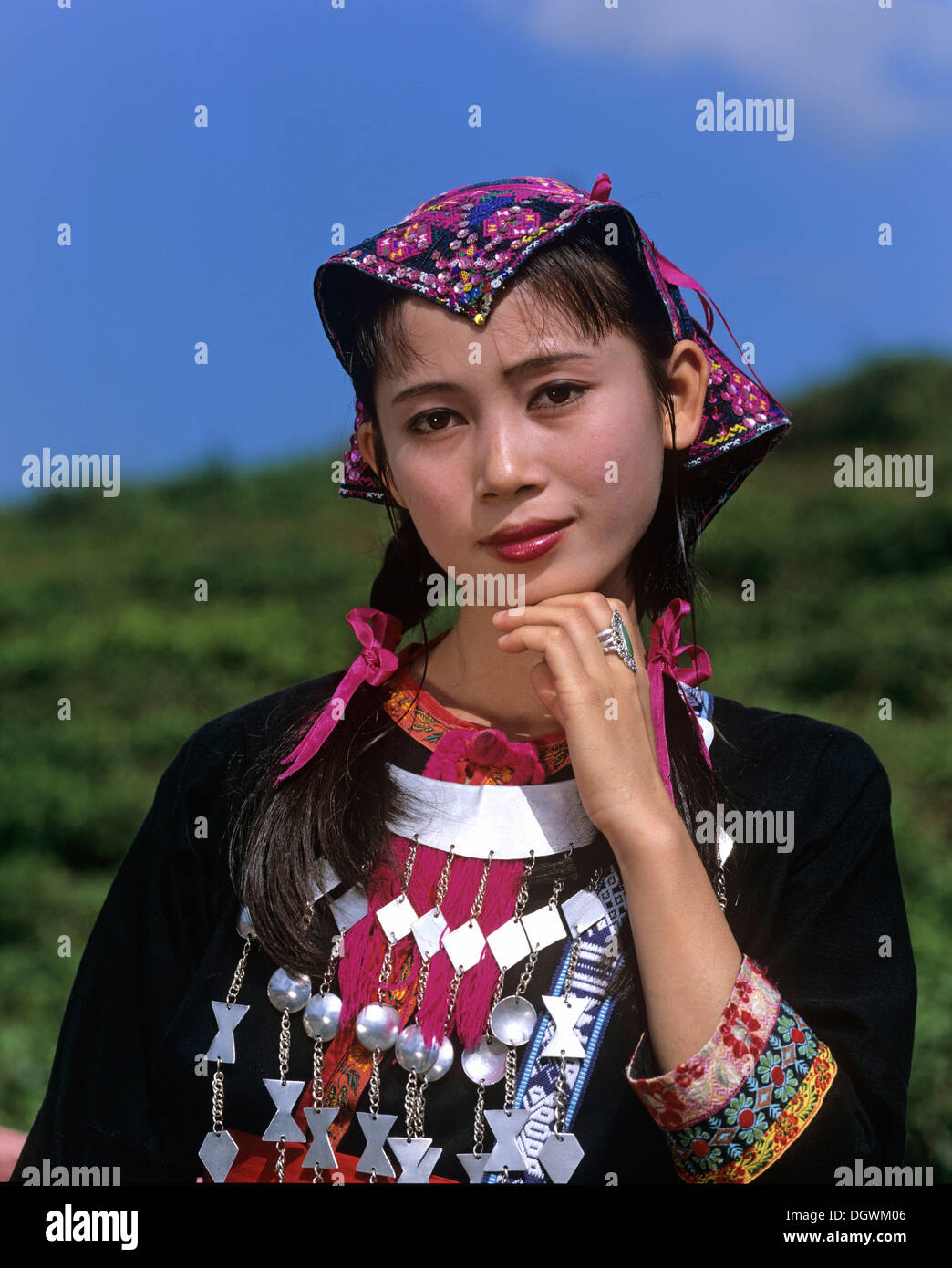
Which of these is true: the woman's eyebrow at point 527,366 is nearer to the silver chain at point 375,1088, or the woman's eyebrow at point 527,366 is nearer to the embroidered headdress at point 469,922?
the embroidered headdress at point 469,922

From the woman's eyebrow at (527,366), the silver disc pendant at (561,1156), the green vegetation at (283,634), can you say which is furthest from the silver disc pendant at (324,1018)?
the green vegetation at (283,634)

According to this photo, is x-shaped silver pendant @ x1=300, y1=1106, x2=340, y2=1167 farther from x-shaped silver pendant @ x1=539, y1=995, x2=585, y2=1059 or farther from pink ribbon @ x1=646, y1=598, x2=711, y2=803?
Answer: pink ribbon @ x1=646, y1=598, x2=711, y2=803

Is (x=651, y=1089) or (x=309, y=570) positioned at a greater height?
(x=309, y=570)

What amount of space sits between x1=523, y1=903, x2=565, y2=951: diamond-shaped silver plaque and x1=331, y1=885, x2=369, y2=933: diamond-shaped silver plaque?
227 millimetres

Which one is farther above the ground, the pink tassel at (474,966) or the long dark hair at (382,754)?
the long dark hair at (382,754)

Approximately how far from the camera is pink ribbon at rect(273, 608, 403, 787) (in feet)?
6.23

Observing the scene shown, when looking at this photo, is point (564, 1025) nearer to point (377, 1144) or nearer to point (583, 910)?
point (583, 910)

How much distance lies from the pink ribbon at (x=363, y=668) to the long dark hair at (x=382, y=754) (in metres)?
0.03

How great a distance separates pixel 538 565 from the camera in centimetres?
176

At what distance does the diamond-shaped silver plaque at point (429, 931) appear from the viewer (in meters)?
1.79

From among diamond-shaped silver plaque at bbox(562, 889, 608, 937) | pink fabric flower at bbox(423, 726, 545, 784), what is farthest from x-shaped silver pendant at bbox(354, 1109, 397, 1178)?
pink fabric flower at bbox(423, 726, 545, 784)
